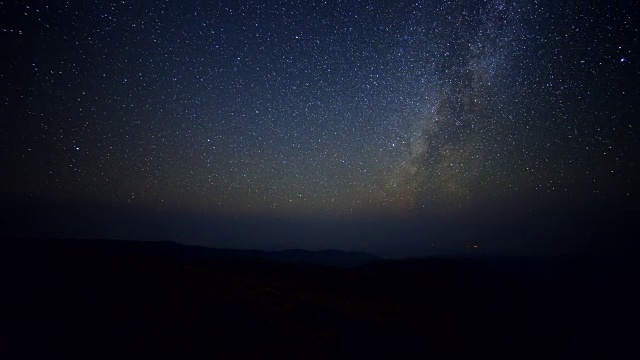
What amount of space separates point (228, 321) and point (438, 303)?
480 inches

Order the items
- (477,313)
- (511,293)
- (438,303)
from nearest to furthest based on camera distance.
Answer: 1. (477,313)
2. (438,303)
3. (511,293)

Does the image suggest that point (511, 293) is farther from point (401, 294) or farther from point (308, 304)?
point (308, 304)

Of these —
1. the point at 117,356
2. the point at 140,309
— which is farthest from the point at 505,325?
the point at 140,309

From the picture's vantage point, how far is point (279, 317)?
1098 cm

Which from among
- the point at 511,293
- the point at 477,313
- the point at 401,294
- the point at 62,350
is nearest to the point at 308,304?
the point at 401,294

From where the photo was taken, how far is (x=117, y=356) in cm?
687

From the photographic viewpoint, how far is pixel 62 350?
7.00 m

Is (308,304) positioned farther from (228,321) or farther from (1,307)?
(1,307)

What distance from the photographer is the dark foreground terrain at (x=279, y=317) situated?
7.94 m

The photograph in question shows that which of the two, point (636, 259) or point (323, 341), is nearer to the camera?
point (323, 341)

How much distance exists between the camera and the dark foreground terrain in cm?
794

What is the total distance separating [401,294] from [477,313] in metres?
4.25

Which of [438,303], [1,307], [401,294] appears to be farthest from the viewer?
[401,294]

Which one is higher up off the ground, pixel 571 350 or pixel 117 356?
pixel 117 356
